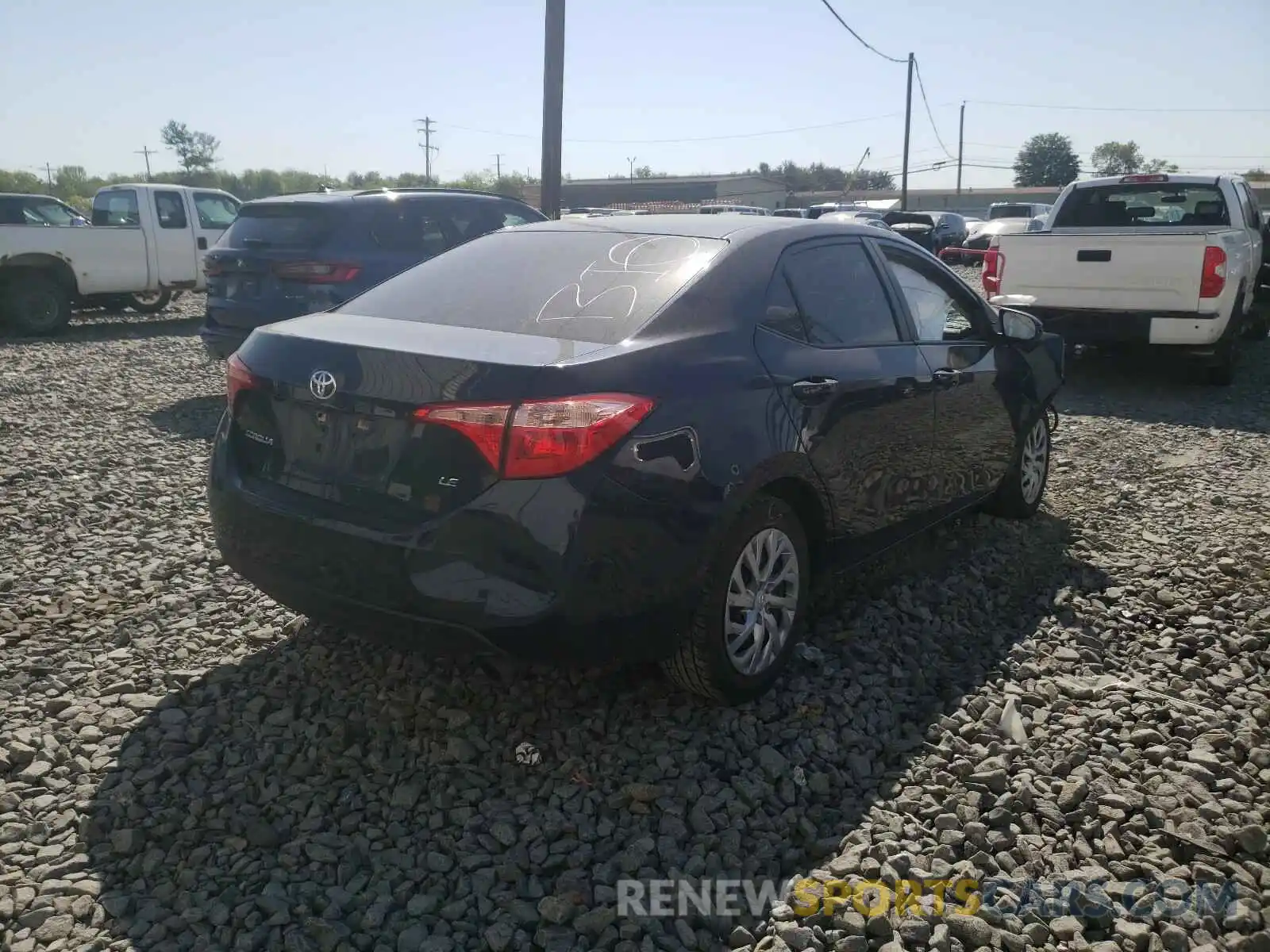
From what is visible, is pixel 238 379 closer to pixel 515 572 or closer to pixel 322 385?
pixel 322 385

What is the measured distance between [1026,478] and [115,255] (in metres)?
12.6

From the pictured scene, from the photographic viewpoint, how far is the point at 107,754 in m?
3.40

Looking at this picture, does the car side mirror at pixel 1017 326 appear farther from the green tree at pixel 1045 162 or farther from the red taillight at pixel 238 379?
the green tree at pixel 1045 162

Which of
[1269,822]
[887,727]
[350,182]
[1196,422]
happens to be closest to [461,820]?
[887,727]

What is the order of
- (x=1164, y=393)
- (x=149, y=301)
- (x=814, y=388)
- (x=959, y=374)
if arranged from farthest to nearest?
(x=149, y=301) < (x=1164, y=393) < (x=959, y=374) < (x=814, y=388)

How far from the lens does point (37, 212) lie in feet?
46.1

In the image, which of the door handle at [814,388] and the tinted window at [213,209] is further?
the tinted window at [213,209]

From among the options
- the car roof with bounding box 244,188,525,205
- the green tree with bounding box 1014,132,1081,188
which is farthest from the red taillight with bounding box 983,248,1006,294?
the green tree with bounding box 1014,132,1081,188

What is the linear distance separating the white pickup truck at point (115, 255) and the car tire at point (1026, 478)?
12298mm

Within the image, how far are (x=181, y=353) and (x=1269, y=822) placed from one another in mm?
11777

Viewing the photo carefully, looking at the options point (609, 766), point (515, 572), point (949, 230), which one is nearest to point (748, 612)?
point (609, 766)

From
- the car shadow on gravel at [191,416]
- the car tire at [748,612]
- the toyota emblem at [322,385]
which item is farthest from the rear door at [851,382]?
the car shadow on gravel at [191,416]

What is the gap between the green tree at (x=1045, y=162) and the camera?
99562mm

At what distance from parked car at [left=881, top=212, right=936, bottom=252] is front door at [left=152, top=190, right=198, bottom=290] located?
14707mm
